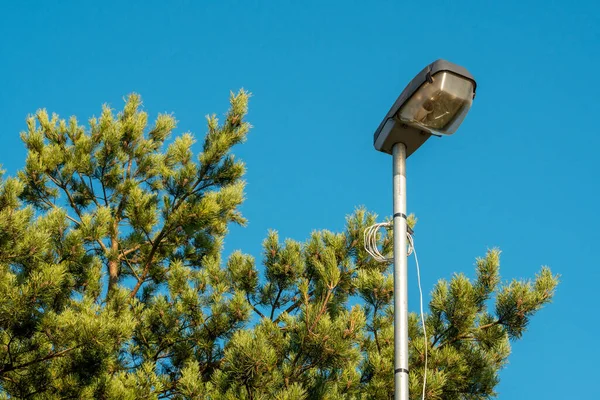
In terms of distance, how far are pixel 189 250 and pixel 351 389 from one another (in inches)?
97.2

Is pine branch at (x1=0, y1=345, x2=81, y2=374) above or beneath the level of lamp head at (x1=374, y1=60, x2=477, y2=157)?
above

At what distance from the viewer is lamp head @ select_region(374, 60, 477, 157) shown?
3.21m

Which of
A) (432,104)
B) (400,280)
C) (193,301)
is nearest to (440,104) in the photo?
(432,104)

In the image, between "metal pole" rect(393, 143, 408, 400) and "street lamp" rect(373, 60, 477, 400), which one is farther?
"street lamp" rect(373, 60, 477, 400)

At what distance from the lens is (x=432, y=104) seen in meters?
3.25

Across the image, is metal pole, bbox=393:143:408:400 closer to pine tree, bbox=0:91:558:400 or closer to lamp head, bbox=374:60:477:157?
lamp head, bbox=374:60:477:157

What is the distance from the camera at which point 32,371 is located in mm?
5406

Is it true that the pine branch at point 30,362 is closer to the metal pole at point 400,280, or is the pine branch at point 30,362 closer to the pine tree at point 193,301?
the pine tree at point 193,301

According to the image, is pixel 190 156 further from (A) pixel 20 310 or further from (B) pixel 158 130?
(A) pixel 20 310

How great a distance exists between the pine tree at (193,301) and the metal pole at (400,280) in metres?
1.77

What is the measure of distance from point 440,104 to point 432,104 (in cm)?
3

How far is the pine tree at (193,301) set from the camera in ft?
16.5

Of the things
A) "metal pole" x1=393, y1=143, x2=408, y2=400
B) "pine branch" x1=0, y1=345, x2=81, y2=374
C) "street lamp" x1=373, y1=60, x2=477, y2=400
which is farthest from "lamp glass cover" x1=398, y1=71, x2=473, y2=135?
"pine branch" x1=0, y1=345, x2=81, y2=374

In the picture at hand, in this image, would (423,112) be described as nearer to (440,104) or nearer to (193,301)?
(440,104)
